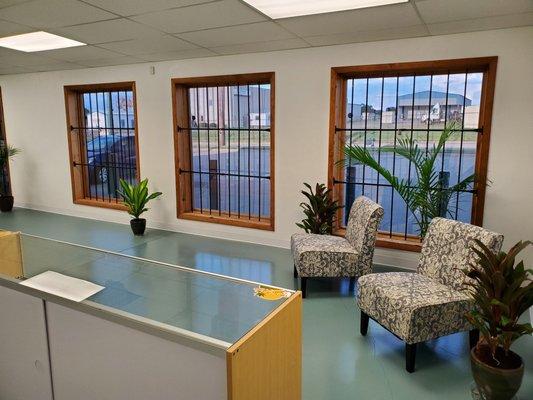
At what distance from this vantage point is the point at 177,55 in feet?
17.4

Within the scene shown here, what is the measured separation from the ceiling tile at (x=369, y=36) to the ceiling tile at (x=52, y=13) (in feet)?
6.87

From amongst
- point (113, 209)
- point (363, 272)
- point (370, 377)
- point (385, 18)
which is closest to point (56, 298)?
point (370, 377)

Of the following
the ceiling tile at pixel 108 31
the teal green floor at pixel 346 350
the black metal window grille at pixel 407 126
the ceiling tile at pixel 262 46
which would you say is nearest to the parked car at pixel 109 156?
the teal green floor at pixel 346 350

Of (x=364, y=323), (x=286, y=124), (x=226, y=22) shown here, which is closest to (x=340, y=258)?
(x=364, y=323)

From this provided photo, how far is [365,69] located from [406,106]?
61 centimetres

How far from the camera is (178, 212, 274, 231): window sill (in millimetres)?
5461

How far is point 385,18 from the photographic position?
3.57 metres

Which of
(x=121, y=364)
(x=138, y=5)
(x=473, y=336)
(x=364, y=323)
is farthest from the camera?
(x=138, y=5)

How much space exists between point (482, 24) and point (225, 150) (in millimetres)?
3491

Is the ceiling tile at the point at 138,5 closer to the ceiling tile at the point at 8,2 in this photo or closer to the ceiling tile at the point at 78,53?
the ceiling tile at the point at 8,2

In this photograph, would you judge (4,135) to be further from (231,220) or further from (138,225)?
(231,220)

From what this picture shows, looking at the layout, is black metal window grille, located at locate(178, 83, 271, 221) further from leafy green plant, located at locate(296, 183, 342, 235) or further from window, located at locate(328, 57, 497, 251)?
leafy green plant, located at locate(296, 183, 342, 235)

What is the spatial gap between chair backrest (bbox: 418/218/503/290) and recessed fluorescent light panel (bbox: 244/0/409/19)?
1.77m

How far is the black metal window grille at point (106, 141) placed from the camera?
21.7 feet
